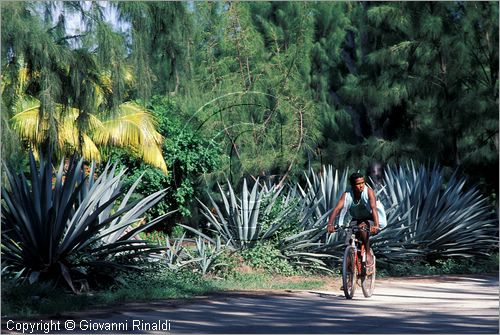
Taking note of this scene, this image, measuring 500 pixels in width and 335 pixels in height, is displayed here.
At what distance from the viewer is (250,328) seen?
32.1 feet

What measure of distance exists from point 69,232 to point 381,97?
78.6 feet

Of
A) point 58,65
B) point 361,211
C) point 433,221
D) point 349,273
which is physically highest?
point 58,65

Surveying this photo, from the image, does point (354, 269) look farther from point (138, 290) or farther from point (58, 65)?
point (58, 65)

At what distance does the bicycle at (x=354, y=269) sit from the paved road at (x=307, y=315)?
18 cm

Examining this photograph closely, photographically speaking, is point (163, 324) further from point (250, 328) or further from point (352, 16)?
point (352, 16)

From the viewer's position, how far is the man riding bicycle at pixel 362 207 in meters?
13.2

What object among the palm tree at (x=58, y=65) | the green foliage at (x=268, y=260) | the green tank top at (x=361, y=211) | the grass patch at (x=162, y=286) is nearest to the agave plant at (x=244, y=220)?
the green foliage at (x=268, y=260)

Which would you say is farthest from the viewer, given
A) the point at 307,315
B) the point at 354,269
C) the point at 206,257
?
the point at 206,257

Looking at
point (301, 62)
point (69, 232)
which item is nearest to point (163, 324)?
point (69, 232)

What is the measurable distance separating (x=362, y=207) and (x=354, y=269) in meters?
0.86

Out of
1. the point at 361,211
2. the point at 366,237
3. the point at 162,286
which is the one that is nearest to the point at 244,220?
the point at 162,286

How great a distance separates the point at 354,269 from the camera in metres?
13.2

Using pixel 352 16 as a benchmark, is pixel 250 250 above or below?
below

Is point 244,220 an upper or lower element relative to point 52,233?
upper
